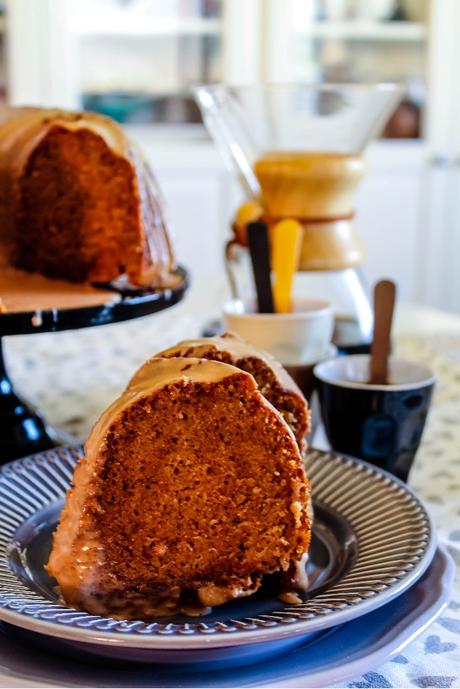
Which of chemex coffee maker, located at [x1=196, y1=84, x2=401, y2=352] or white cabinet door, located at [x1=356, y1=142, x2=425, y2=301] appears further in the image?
white cabinet door, located at [x1=356, y1=142, x2=425, y2=301]

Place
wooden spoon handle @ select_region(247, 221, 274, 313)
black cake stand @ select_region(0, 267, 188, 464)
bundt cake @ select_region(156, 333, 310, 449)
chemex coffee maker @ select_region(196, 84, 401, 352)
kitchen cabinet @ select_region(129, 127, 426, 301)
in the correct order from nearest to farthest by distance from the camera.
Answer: bundt cake @ select_region(156, 333, 310, 449) → black cake stand @ select_region(0, 267, 188, 464) → wooden spoon handle @ select_region(247, 221, 274, 313) → chemex coffee maker @ select_region(196, 84, 401, 352) → kitchen cabinet @ select_region(129, 127, 426, 301)

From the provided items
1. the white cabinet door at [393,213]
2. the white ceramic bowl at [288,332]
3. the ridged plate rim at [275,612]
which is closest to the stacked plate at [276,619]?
the ridged plate rim at [275,612]

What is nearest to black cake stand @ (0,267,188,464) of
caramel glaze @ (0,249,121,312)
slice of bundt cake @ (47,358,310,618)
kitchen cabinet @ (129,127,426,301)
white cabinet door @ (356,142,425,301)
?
caramel glaze @ (0,249,121,312)

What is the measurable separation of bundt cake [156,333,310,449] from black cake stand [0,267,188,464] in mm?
205

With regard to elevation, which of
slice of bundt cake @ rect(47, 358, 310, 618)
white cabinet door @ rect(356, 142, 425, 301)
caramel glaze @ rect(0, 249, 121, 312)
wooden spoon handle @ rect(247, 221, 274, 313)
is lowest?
white cabinet door @ rect(356, 142, 425, 301)

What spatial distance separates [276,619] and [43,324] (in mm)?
383

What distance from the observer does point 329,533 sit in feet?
2.21

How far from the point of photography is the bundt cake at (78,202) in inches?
37.8

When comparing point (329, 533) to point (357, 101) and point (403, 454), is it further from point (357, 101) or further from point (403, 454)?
point (357, 101)

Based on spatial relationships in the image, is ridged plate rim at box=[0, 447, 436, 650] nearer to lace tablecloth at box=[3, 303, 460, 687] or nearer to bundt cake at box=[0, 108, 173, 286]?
lace tablecloth at box=[3, 303, 460, 687]

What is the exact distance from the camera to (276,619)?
51cm

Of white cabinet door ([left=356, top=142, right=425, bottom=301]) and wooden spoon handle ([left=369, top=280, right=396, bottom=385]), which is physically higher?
wooden spoon handle ([left=369, top=280, right=396, bottom=385])

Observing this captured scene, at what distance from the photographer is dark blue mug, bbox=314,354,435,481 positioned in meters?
0.79

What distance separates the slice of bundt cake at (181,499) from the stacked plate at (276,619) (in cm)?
2
